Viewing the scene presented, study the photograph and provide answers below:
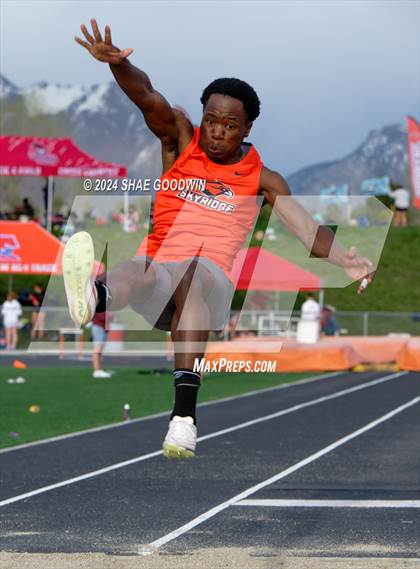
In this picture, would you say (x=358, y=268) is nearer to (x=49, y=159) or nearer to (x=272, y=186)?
(x=272, y=186)

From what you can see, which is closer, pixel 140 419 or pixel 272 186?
pixel 272 186

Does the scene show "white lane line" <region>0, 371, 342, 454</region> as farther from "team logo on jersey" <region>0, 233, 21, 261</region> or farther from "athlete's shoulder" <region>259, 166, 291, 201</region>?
"athlete's shoulder" <region>259, 166, 291, 201</region>

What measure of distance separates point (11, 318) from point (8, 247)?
267 inches

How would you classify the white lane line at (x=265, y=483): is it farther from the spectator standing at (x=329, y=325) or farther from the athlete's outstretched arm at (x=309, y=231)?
the spectator standing at (x=329, y=325)

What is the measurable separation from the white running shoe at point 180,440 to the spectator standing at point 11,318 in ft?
114

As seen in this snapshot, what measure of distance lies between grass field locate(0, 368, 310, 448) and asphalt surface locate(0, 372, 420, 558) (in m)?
0.99

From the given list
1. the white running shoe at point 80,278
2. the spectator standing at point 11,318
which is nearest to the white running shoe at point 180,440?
the white running shoe at point 80,278

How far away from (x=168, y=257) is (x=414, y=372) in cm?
3695

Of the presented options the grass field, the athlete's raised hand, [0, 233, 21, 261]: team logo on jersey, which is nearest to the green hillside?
the grass field

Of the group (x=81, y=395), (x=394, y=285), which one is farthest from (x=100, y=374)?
(x=394, y=285)

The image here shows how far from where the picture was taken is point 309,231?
18.0ft

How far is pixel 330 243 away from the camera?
546 cm

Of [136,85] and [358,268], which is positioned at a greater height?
[136,85]

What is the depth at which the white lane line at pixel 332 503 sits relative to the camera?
67.5ft
